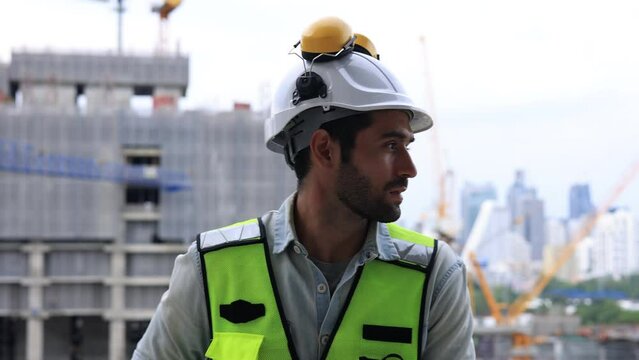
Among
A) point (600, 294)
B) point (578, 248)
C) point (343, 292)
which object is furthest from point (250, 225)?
point (578, 248)

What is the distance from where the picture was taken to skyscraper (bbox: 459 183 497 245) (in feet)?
391

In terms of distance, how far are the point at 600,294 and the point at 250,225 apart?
386ft

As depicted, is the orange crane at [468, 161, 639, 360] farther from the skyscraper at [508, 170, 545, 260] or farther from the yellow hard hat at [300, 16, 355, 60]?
the yellow hard hat at [300, 16, 355, 60]

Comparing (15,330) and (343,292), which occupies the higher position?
(343,292)

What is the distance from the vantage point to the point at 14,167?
69125 millimetres

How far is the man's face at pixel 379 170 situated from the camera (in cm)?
292

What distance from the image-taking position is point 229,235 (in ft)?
10.1

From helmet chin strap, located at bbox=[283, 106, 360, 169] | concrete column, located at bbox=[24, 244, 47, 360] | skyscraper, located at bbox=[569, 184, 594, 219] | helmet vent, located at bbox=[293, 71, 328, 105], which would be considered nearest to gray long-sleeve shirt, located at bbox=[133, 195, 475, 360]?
helmet chin strap, located at bbox=[283, 106, 360, 169]

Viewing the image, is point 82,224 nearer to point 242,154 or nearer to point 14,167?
point 14,167

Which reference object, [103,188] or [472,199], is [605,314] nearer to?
[472,199]

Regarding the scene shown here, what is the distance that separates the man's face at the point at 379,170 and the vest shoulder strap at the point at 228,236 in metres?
0.30

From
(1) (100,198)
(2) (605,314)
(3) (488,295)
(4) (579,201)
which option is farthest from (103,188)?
(4) (579,201)

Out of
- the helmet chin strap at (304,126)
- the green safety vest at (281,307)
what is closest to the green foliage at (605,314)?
the helmet chin strap at (304,126)

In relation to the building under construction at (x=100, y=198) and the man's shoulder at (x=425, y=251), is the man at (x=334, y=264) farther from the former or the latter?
the building under construction at (x=100, y=198)
